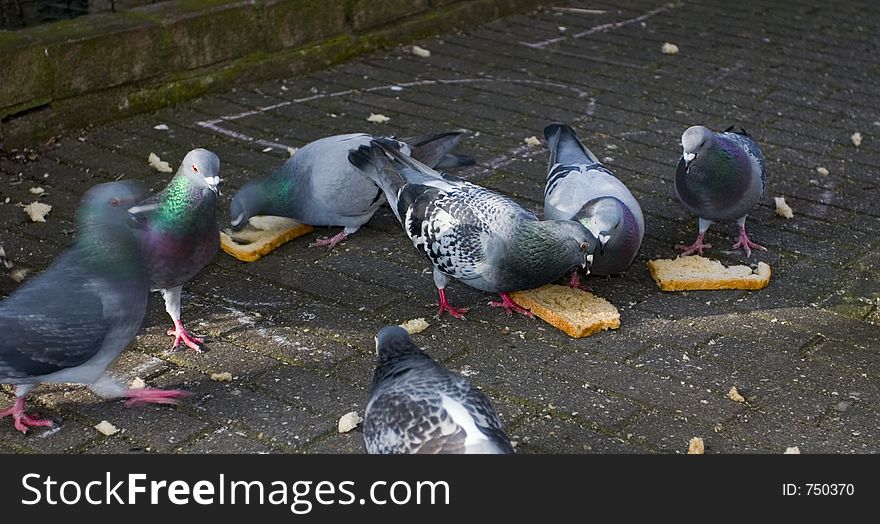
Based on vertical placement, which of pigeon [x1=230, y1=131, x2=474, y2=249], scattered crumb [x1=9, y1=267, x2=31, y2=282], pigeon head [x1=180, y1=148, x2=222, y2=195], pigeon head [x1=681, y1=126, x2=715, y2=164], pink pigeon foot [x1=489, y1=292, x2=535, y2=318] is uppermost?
pigeon head [x1=180, y1=148, x2=222, y2=195]

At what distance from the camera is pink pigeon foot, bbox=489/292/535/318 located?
15.9 feet

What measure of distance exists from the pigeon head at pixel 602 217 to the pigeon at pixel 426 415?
134 centimetres

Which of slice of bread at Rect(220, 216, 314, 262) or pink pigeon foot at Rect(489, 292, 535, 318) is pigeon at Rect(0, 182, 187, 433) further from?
pink pigeon foot at Rect(489, 292, 535, 318)

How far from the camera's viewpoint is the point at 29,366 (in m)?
3.68

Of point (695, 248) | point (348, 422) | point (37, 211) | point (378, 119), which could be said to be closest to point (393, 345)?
point (348, 422)

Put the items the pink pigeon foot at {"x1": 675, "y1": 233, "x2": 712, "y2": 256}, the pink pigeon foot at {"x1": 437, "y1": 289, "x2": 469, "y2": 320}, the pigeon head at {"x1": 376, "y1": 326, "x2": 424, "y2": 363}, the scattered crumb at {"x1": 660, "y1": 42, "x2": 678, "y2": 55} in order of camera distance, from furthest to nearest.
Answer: the scattered crumb at {"x1": 660, "y1": 42, "x2": 678, "y2": 55} → the pink pigeon foot at {"x1": 675, "y1": 233, "x2": 712, "y2": 256} → the pink pigeon foot at {"x1": 437, "y1": 289, "x2": 469, "y2": 320} → the pigeon head at {"x1": 376, "y1": 326, "x2": 424, "y2": 363}

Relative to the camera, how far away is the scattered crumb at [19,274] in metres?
4.93

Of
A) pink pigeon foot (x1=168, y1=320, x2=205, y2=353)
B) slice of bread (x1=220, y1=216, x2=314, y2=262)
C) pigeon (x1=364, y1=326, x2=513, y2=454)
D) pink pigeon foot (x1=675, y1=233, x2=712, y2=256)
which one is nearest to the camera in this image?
pigeon (x1=364, y1=326, x2=513, y2=454)

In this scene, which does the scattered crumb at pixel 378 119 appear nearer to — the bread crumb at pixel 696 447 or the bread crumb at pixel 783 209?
the bread crumb at pixel 783 209

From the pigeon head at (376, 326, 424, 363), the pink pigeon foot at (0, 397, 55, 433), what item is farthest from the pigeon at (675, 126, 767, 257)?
the pink pigeon foot at (0, 397, 55, 433)

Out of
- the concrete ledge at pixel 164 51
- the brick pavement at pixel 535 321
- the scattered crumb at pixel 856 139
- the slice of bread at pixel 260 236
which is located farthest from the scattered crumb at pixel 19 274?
the scattered crumb at pixel 856 139

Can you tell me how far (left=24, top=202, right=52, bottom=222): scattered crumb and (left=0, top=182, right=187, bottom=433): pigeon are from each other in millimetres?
1622

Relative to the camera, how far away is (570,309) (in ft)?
15.6
